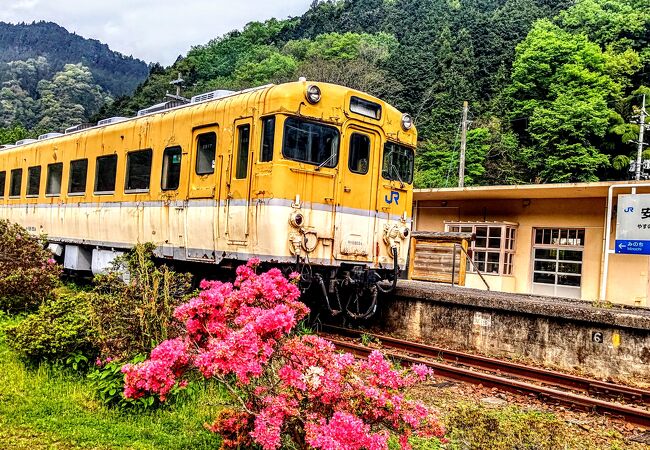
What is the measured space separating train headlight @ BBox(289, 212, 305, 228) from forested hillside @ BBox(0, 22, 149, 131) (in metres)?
71.5

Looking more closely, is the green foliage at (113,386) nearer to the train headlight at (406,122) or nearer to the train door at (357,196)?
the train door at (357,196)

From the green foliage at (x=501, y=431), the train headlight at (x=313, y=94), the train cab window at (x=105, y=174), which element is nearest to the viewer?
the green foliage at (x=501, y=431)

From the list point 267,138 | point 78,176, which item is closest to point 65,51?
point 78,176

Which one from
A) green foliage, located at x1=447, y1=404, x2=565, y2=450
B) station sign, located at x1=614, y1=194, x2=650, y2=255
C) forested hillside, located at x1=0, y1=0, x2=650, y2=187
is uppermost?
forested hillside, located at x1=0, y1=0, x2=650, y2=187

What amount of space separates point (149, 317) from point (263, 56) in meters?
60.6

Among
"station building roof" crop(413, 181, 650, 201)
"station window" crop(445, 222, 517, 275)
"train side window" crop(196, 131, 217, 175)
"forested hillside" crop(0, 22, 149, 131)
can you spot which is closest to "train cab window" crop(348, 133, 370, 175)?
"train side window" crop(196, 131, 217, 175)

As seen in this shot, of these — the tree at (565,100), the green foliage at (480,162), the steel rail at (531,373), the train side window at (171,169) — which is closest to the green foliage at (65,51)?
the green foliage at (480,162)

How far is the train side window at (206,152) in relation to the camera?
967 centimetres

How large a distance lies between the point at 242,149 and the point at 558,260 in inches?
448

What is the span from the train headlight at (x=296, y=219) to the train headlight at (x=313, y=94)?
1.70m

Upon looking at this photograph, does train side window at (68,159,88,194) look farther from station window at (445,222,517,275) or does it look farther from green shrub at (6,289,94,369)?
station window at (445,222,517,275)

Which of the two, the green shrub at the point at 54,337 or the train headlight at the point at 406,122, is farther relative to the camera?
the train headlight at the point at 406,122

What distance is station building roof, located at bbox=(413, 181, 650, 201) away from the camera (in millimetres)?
14053

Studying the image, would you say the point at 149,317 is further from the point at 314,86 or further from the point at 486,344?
the point at 486,344
